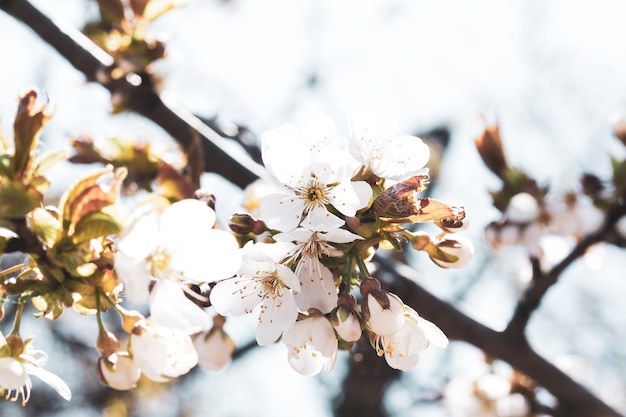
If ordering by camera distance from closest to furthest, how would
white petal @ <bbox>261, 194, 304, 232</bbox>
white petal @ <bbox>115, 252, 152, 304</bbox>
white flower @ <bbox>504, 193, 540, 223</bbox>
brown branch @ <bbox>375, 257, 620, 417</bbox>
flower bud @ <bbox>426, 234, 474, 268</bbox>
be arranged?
white petal @ <bbox>115, 252, 152, 304</bbox> → white petal @ <bbox>261, 194, 304, 232</bbox> → flower bud @ <bbox>426, 234, 474, 268</bbox> → brown branch @ <bbox>375, 257, 620, 417</bbox> → white flower @ <bbox>504, 193, 540, 223</bbox>

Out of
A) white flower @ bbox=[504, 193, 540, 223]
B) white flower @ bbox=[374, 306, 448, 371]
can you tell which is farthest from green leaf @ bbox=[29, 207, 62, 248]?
white flower @ bbox=[504, 193, 540, 223]

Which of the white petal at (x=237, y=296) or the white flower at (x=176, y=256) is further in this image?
the white petal at (x=237, y=296)

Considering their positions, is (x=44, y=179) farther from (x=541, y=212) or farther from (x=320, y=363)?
(x=541, y=212)

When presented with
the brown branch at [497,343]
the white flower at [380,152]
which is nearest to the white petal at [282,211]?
the white flower at [380,152]

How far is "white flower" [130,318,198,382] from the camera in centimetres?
85

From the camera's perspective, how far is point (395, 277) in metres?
1.44

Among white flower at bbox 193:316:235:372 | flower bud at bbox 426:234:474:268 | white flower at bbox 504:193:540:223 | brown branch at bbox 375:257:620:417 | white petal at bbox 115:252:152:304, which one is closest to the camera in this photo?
white petal at bbox 115:252:152:304

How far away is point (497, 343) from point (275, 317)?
88cm

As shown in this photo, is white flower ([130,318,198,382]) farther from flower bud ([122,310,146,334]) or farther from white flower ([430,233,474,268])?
white flower ([430,233,474,268])

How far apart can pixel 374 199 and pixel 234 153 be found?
0.87 meters

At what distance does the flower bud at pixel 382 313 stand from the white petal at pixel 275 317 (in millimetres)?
102

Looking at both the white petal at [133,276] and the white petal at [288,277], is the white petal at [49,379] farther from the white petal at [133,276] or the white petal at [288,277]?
the white petal at [288,277]

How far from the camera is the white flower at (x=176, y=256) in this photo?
0.70 m

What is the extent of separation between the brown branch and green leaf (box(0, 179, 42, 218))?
0.85 m
